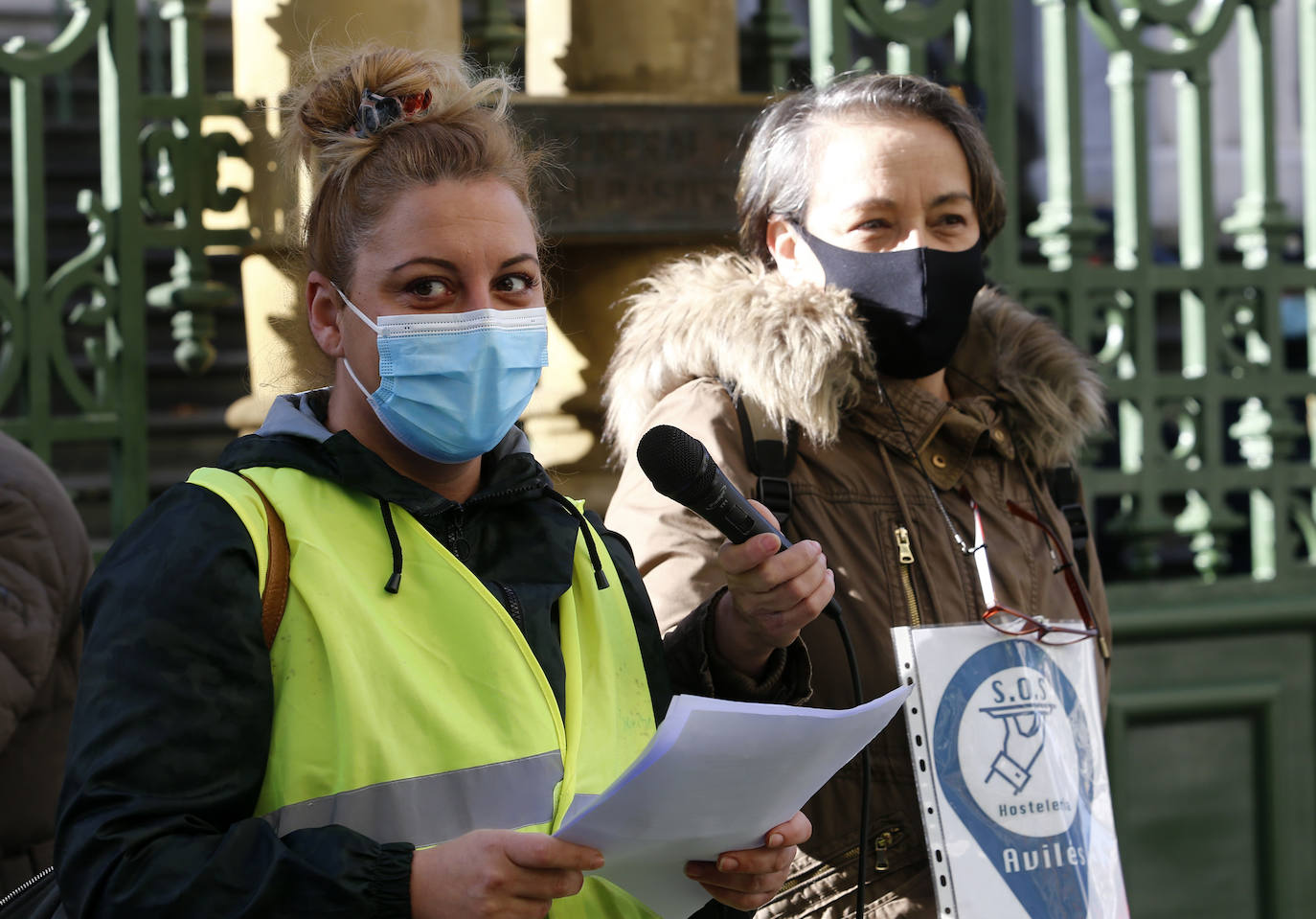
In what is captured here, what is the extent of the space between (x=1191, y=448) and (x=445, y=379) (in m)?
3.11

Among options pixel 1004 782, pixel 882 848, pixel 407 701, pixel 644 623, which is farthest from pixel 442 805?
pixel 1004 782

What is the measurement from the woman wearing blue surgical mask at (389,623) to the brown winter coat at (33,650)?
3.11 ft

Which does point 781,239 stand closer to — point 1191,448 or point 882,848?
point 882,848

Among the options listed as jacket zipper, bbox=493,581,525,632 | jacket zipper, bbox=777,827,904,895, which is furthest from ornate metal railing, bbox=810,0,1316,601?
jacket zipper, bbox=493,581,525,632

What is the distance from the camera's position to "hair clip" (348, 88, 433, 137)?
1.89 meters

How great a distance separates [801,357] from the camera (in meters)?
2.40

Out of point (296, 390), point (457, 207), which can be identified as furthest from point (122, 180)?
point (457, 207)

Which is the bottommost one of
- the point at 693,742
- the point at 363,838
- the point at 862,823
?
the point at 862,823

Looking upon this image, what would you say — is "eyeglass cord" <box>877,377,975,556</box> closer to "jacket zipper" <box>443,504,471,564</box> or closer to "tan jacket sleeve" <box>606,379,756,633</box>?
"tan jacket sleeve" <box>606,379,756,633</box>

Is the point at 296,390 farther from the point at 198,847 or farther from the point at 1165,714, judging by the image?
the point at 1165,714

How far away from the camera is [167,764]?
1.48m

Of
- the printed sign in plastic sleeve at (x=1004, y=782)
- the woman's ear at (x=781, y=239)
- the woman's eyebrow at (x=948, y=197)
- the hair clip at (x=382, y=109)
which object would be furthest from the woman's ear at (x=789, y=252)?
the hair clip at (x=382, y=109)

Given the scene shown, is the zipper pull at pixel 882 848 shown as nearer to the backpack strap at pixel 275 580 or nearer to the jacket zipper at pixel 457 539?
the jacket zipper at pixel 457 539

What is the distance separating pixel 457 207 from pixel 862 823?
1.08 meters
